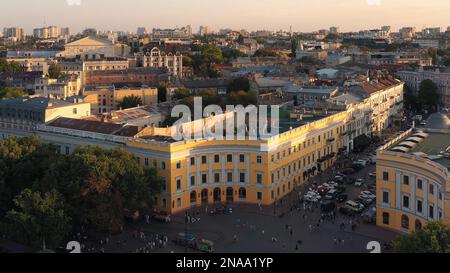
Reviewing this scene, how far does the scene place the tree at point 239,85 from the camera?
6297cm

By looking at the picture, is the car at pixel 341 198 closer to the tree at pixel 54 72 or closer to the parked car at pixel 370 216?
the parked car at pixel 370 216

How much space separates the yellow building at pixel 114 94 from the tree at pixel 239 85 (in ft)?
25.1

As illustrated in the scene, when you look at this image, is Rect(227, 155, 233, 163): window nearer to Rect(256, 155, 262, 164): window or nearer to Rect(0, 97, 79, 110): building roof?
Rect(256, 155, 262, 164): window

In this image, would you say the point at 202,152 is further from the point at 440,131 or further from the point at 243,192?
the point at 440,131

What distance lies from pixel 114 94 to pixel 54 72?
18573 millimetres

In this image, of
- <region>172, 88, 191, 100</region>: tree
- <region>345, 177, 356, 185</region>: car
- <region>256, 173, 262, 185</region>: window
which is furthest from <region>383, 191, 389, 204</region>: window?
<region>172, 88, 191, 100</region>: tree

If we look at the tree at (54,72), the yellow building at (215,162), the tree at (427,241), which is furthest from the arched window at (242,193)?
the tree at (54,72)

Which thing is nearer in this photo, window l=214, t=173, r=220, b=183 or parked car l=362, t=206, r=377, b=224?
parked car l=362, t=206, r=377, b=224

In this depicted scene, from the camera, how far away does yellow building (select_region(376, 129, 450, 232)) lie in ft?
77.7

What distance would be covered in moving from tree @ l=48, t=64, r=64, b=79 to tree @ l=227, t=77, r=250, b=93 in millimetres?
22464

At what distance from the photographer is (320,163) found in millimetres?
37438

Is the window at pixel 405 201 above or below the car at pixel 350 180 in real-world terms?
above

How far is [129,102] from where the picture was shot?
57.0 meters
